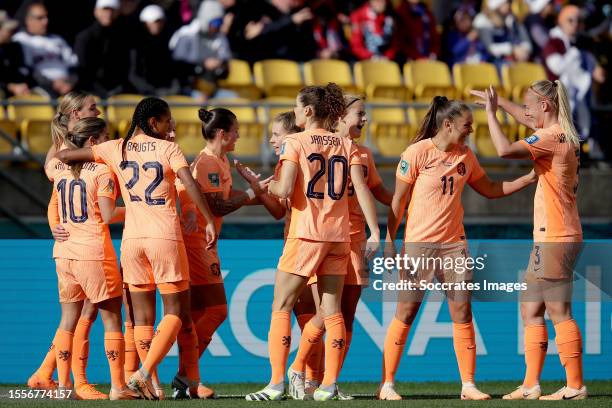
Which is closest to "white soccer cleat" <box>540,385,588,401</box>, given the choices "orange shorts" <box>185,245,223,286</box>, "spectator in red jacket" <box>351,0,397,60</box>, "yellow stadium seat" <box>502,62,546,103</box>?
"orange shorts" <box>185,245,223,286</box>

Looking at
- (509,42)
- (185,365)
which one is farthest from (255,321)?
(509,42)

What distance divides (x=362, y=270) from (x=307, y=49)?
7.37 metres

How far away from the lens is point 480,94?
8062mm

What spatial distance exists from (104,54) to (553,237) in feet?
22.6

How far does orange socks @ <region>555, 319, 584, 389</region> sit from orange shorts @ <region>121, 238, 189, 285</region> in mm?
2448

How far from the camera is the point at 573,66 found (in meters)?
15.0

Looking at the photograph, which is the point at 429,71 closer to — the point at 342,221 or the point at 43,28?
the point at 43,28

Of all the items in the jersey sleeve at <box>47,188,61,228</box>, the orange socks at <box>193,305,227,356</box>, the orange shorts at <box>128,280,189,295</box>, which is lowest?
the orange socks at <box>193,305,227,356</box>

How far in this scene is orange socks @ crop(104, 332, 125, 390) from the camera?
26.0ft

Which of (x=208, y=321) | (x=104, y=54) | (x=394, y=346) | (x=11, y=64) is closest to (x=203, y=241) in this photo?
(x=208, y=321)

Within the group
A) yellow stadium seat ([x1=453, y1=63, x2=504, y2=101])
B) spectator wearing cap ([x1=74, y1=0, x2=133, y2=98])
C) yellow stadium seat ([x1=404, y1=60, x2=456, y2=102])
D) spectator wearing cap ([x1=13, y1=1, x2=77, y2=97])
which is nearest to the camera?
spectator wearing cap ([x1=13, y1=1, x2=77, y2=97])

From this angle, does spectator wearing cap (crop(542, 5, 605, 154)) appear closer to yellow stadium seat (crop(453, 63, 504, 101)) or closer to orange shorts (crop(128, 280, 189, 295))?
yellow stadium seat (crop(453, 63, 504, 101))

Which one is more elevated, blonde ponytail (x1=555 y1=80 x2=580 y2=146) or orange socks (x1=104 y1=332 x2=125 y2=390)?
blonde ponytail (x1=555 y1=80 x2=580 y2=146)

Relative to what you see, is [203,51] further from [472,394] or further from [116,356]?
[472,394]
